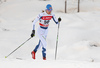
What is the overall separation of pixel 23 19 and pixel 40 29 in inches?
340

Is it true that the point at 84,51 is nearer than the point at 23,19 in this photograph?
Yes

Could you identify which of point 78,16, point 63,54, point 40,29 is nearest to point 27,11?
point 78,16

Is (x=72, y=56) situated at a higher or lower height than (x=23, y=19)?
lower

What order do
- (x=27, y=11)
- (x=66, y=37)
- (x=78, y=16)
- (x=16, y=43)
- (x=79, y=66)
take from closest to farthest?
1. (x=79, y=66)
2. (x=16, y=43)
3. (x=66, y=37)
4. (x=78, y=16)
5. (x=27, y=11)

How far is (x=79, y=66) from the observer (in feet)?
13.9

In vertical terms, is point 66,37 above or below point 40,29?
below

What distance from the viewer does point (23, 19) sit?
14.9m

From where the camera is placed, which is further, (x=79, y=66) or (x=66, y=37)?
(x=66, y=37)

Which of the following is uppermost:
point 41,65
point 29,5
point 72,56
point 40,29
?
point 29,5

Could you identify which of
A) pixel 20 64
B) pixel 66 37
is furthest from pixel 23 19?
pixel 20 64

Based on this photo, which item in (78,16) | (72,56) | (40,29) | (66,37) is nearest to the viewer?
(40,29)

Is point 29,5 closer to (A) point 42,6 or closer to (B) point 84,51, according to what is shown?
(A) point 42,6

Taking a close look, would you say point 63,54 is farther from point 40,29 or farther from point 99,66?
point 99,66

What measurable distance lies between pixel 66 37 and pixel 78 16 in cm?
535
